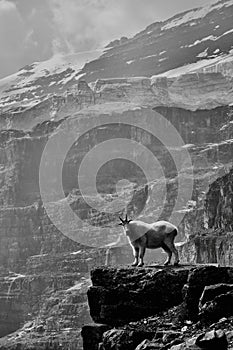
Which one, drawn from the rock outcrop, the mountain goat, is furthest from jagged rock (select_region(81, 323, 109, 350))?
the mountain goat

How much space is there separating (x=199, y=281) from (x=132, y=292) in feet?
16.5

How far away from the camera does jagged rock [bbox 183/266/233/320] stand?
42297mm

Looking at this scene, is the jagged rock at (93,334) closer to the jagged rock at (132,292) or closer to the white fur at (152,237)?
the jagged rock at (132,292)

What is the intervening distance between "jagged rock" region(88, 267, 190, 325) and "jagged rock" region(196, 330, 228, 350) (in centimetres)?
1033

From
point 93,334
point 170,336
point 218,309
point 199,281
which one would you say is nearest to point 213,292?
point 218,309

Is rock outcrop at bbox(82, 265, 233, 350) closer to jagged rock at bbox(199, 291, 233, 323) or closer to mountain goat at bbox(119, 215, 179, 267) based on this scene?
jagged rock at bbox(199, 291, 233, 323)

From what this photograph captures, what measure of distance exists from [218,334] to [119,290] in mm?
13205

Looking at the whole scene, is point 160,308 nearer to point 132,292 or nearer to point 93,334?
point 132,292

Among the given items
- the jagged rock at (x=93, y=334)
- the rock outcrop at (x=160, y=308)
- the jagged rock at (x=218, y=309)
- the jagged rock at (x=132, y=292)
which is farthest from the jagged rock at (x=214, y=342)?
the jagged rock at (x=93, y=334)

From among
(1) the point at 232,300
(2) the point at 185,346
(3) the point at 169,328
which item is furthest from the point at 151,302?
(2) the point at 185,346

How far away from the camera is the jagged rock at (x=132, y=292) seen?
4562cm

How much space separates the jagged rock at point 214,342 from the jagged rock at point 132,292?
1033 centimetres

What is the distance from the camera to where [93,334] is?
4697 centimetres

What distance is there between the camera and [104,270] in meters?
48.2
